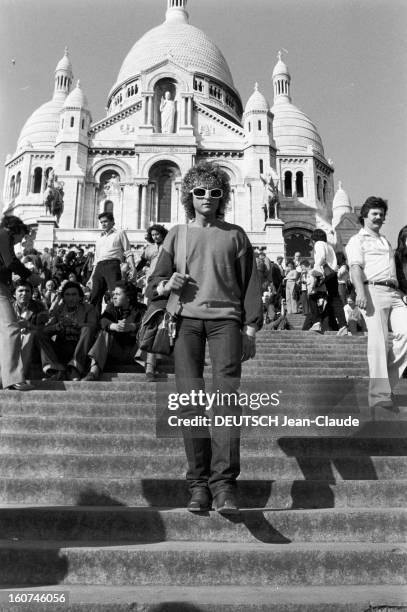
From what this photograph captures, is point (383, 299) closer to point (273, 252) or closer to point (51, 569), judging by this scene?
point (51, 569)

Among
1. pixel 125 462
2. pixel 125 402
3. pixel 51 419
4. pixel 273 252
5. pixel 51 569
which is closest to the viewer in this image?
pixel 51 569

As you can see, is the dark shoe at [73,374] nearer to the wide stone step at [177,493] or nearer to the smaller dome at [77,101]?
the wide stone step at [177,493]

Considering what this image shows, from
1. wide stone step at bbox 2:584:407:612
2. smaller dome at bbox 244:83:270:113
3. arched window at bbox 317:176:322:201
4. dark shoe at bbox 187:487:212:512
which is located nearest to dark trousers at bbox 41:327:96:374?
dark shoe at bbox 187:487:212:512

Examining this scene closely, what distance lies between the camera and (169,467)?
3.87m

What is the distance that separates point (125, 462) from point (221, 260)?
1.62 m

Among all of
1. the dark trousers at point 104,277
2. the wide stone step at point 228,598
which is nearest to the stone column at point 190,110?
the dark trousers at point 104,277

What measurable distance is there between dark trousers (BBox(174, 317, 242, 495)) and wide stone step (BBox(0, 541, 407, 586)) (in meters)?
0.37

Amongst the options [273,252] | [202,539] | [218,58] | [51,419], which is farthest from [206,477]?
[218,58]

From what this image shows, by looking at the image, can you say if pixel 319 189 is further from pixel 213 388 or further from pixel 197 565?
pixel 197 565

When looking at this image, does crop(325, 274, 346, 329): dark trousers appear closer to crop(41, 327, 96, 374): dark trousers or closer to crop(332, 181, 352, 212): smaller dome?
crop(41, 327, 96, 374): dark trousers

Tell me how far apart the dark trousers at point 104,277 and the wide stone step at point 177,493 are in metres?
4.48

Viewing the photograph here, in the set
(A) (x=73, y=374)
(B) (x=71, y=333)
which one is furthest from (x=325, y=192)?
(A) (x=73, y=374)

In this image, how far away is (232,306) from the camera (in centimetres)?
334

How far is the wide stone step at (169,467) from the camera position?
3844mm
